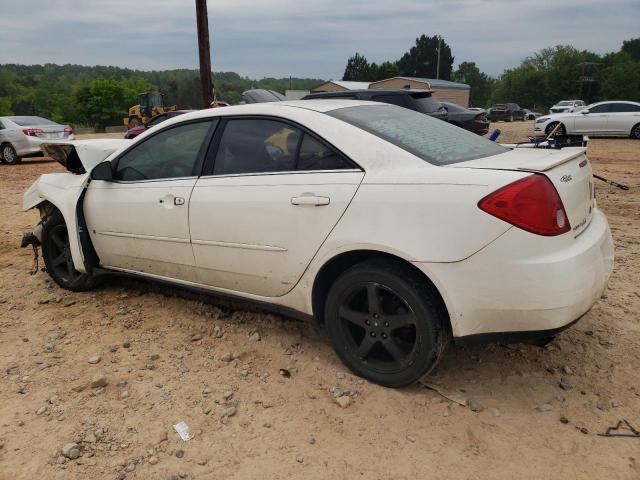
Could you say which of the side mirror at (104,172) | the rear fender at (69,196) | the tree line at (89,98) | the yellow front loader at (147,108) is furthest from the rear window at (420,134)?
the tree line at (89,98)

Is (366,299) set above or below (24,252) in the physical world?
above

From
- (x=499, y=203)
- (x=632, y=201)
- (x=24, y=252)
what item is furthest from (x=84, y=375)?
(x=632, y=201)

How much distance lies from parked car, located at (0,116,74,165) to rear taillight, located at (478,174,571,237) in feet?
49.1

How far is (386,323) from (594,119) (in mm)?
19626

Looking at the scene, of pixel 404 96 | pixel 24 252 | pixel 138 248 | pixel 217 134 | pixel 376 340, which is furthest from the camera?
pixel 404 96

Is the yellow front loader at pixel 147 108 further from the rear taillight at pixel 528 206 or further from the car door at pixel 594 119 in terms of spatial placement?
the rear taillight at pixel 528 206

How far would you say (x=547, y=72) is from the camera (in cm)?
8481

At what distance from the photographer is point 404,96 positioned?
10836 millimetres

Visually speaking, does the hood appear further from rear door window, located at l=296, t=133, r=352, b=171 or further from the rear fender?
rear door window, located at l=296, t=133, r=352, b=171

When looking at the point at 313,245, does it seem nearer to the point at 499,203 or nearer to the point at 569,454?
the point at 499,203

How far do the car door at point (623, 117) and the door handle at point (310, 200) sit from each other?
A: 19.6 metres

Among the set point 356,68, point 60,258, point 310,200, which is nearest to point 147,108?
point 60,258

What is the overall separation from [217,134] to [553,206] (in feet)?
6.83

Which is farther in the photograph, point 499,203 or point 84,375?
point 84,375
